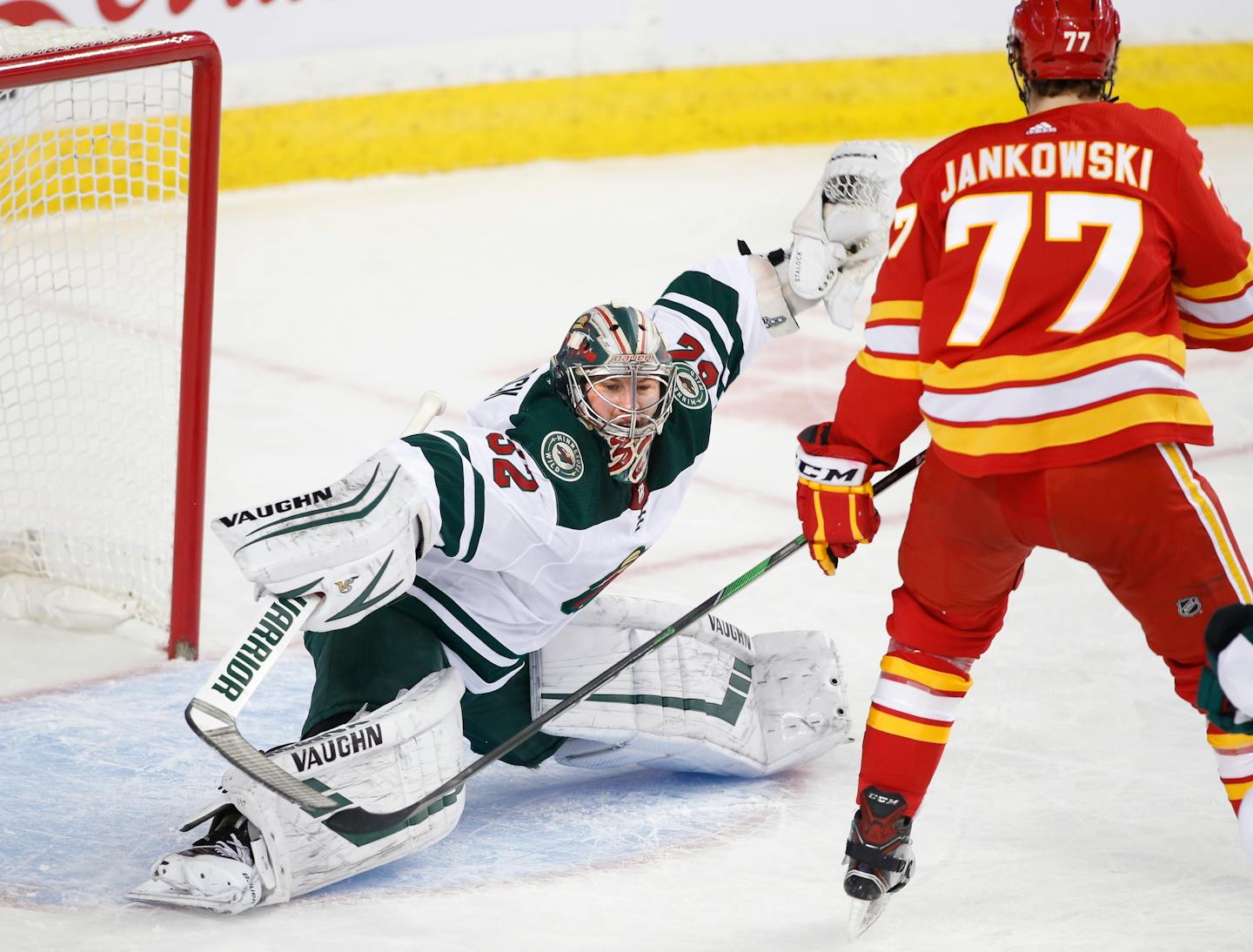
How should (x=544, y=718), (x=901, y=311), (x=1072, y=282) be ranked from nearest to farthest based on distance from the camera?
(x=1072, y=282), (x=901, y=311), (x=544, y=718)

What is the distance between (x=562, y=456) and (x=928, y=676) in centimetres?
58

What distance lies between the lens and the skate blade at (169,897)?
237 cm

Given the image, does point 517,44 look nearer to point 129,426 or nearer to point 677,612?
point 129,426

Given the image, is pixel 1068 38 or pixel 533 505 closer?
pixel 1068 38

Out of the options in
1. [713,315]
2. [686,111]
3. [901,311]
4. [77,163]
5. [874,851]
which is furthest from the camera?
[686,111]

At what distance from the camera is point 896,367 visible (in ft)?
7.30

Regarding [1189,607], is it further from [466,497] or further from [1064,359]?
[466,497]

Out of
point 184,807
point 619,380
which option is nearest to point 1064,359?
point 619,380

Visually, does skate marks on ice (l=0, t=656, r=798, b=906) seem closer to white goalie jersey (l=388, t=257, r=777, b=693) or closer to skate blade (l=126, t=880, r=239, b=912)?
skate blade (l=126, t=880, r=239, b=912)

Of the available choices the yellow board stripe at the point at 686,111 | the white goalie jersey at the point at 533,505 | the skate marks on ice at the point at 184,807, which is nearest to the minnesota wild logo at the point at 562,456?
the white goalie jersey at the point at 533,505

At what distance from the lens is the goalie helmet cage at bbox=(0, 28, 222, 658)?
127 inches

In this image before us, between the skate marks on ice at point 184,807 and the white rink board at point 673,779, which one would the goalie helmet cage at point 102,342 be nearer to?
the white rink board at point 673,779

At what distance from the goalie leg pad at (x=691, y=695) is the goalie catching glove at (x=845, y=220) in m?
0.55

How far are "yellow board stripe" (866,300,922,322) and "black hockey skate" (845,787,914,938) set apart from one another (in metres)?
0.60
